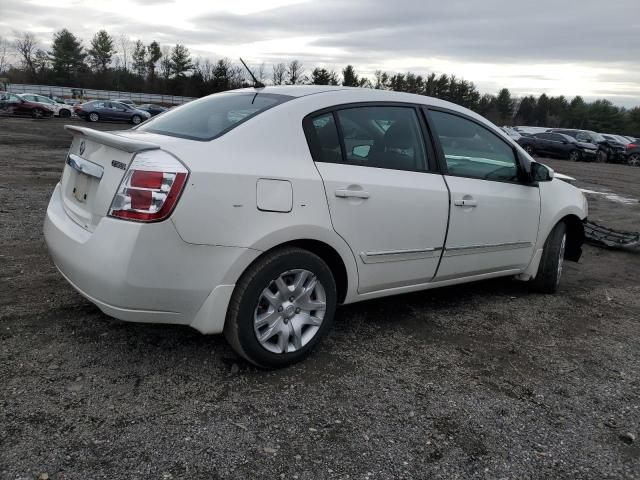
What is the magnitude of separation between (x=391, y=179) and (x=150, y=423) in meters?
2.00

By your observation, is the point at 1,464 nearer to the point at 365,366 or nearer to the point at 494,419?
the point at 365,366

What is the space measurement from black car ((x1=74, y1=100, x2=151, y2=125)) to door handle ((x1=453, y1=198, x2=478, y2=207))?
33518mm

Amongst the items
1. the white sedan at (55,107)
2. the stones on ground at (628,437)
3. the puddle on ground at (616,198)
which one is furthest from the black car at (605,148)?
the white sedan at (55,107)

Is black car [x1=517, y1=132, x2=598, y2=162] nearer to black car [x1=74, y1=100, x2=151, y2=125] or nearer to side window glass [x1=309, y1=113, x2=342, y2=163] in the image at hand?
black car [x1=74, y1=100, x2=151, y2=125]

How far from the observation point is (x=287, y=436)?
2.56 m

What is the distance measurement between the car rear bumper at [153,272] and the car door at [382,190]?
2.46 ft

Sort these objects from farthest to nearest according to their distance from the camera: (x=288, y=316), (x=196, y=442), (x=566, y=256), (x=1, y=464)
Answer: (x=566, y=256) < (x=288, y=316) < (x=196, y=442) < (x=1, y=464)

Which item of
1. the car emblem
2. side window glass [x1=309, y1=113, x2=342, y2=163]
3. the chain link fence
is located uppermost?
the chain link fence

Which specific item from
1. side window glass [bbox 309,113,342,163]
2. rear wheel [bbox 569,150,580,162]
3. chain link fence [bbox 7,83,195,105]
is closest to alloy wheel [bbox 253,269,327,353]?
side window glass [bbox 309,113,342,163]

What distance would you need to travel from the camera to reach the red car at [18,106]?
32219 mm

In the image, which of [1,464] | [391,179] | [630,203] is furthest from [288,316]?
[630,203]

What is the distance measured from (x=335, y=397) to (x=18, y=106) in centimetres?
3585

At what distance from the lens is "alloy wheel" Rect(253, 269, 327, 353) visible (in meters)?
3.02

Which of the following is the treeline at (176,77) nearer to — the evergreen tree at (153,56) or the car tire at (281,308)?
the evergreen tree at (153,56)
